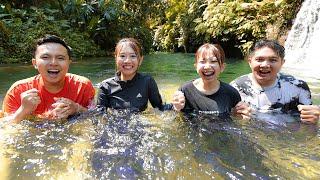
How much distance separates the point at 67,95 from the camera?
3.92 m

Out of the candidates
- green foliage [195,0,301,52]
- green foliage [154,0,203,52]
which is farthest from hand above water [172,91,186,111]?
green foliage [154,0,203,52]

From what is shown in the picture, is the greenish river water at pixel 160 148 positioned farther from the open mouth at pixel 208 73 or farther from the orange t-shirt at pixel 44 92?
the open mouth at pixel 208 73

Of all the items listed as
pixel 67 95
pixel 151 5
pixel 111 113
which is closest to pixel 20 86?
pixel 67 95

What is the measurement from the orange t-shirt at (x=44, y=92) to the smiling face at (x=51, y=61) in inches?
7.6

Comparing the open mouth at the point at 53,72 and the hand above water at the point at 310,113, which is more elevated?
the open mouth at the point at 53,72

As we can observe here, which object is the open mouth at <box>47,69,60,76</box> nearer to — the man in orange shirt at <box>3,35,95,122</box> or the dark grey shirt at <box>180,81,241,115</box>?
the man in orange shirt at <box>3,35,95,122</box>

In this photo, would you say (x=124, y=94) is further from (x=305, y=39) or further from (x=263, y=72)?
(x=305, y=39)

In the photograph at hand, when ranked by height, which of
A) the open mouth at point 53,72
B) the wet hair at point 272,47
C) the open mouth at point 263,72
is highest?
the wet hair at point 272,47

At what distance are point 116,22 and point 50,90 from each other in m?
16.7

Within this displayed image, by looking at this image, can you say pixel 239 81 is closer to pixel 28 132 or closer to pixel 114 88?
pixel 114 88

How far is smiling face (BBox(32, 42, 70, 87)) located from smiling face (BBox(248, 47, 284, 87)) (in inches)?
79.6

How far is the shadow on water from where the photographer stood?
2498 millimetres

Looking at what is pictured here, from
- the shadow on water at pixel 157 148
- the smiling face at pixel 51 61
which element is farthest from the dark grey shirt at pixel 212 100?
the smiling face at pixel 51 61

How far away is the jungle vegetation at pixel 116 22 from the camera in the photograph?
47.1 feet
